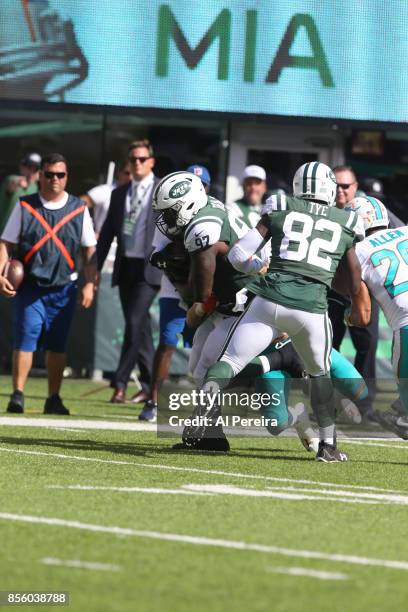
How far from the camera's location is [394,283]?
32.5 ft

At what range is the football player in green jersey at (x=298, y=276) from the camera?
895 centimetres

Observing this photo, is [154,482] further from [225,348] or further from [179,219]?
[179,219]

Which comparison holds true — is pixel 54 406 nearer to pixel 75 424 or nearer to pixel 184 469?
pixel 75 424

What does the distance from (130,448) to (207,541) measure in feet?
12.6

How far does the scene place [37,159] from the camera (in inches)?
688

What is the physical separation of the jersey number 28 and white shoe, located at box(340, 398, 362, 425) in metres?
1.89

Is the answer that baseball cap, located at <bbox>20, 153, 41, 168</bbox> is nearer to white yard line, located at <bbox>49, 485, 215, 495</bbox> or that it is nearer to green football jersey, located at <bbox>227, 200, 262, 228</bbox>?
green football jersey, located at <bbox>227, 200, 262, 228</bbox>

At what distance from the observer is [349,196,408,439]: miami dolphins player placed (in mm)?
9875

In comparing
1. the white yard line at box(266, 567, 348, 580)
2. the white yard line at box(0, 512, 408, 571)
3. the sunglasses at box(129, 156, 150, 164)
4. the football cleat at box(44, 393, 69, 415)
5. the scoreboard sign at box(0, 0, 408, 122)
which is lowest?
the football cleat at box(44, 393, 69, 415)

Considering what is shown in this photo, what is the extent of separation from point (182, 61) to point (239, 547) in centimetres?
1141

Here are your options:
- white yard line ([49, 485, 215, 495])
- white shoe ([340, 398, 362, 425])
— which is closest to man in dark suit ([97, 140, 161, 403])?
white shoe ([340, 398, 362, 425])

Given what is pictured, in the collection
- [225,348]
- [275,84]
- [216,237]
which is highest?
[275,84]

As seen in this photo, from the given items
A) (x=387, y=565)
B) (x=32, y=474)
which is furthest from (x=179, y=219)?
(x=387, y=565)

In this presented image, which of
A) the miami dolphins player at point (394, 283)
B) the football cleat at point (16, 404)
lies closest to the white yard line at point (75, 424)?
the football cleat at point (16, 404)
